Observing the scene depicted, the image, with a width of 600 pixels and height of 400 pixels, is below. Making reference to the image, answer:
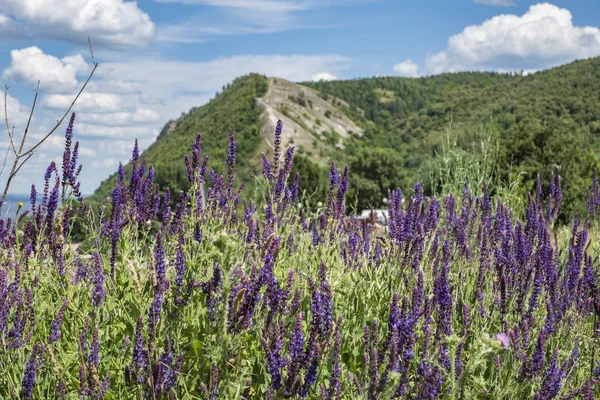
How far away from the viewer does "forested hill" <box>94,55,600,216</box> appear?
84.1 feet

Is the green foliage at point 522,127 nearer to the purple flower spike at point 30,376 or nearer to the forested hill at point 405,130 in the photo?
the forested hill at point 405,130

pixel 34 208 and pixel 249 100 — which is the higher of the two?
pixel 249 100

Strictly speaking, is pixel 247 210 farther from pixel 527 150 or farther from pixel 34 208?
pixel 527 150

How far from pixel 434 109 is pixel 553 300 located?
6691 inches

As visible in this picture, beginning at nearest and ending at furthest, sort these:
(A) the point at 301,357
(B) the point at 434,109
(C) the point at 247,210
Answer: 1. (A) the point at 301,357
2. (C) the point at 247,210
3. (B) the point at 434,109

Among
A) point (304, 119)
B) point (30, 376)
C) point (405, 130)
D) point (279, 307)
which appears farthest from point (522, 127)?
point (304, 119)

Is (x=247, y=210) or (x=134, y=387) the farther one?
(x=247, y=210)

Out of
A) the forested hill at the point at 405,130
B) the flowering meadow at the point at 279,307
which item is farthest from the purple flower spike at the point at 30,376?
the forested hill at the point at 405,130

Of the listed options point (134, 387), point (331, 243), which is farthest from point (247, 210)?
point (134, 387)

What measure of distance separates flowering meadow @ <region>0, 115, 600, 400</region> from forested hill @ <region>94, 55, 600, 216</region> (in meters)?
14.2

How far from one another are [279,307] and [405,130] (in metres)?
161

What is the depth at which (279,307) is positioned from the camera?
3002 millimetres

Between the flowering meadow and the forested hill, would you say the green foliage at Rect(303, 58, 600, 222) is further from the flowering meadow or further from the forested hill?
the flowering meadow

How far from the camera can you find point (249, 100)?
16925 cm
